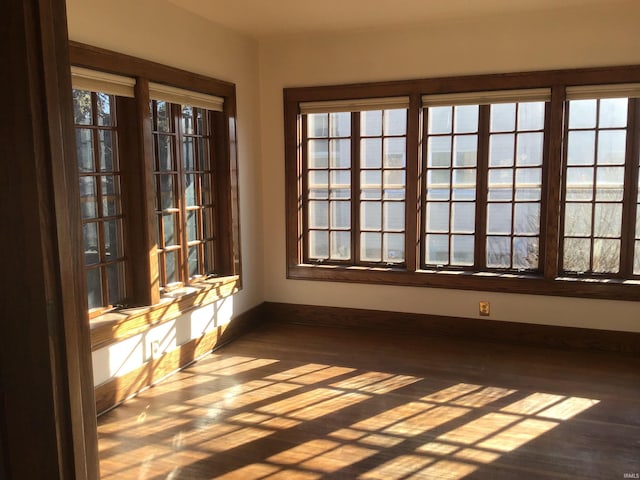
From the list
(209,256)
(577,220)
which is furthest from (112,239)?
(577,220)

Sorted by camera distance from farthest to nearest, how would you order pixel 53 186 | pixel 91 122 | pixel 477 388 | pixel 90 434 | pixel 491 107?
pixel 491 107 → pixel 477 388 → pixel 91 122 → pixel 90 434 → pixel 53 186

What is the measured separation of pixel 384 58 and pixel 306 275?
2171mm

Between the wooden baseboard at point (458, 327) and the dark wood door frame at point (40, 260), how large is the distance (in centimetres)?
401

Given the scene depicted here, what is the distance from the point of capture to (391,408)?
11.9 feet

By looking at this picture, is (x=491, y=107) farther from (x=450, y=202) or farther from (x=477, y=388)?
(x=477, y=388)

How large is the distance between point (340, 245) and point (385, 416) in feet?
7.56

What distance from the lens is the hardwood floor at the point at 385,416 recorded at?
116 inches

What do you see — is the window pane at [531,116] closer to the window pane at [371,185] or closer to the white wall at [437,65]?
the white wall at [437,65]

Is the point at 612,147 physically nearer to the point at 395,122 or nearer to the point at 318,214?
the point at 395,122

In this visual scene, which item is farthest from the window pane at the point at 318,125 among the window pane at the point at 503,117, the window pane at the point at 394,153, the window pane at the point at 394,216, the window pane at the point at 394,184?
the window pane at the point at 503,117

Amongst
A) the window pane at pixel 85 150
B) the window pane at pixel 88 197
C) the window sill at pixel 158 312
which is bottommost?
the window sill at pixel 158 312

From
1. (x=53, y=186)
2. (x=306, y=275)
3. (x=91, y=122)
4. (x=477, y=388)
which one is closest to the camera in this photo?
(x=53, y=186)

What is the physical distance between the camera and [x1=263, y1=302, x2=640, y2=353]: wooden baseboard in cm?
469

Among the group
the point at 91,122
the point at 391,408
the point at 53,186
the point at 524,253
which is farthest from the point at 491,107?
the point at 53,186
